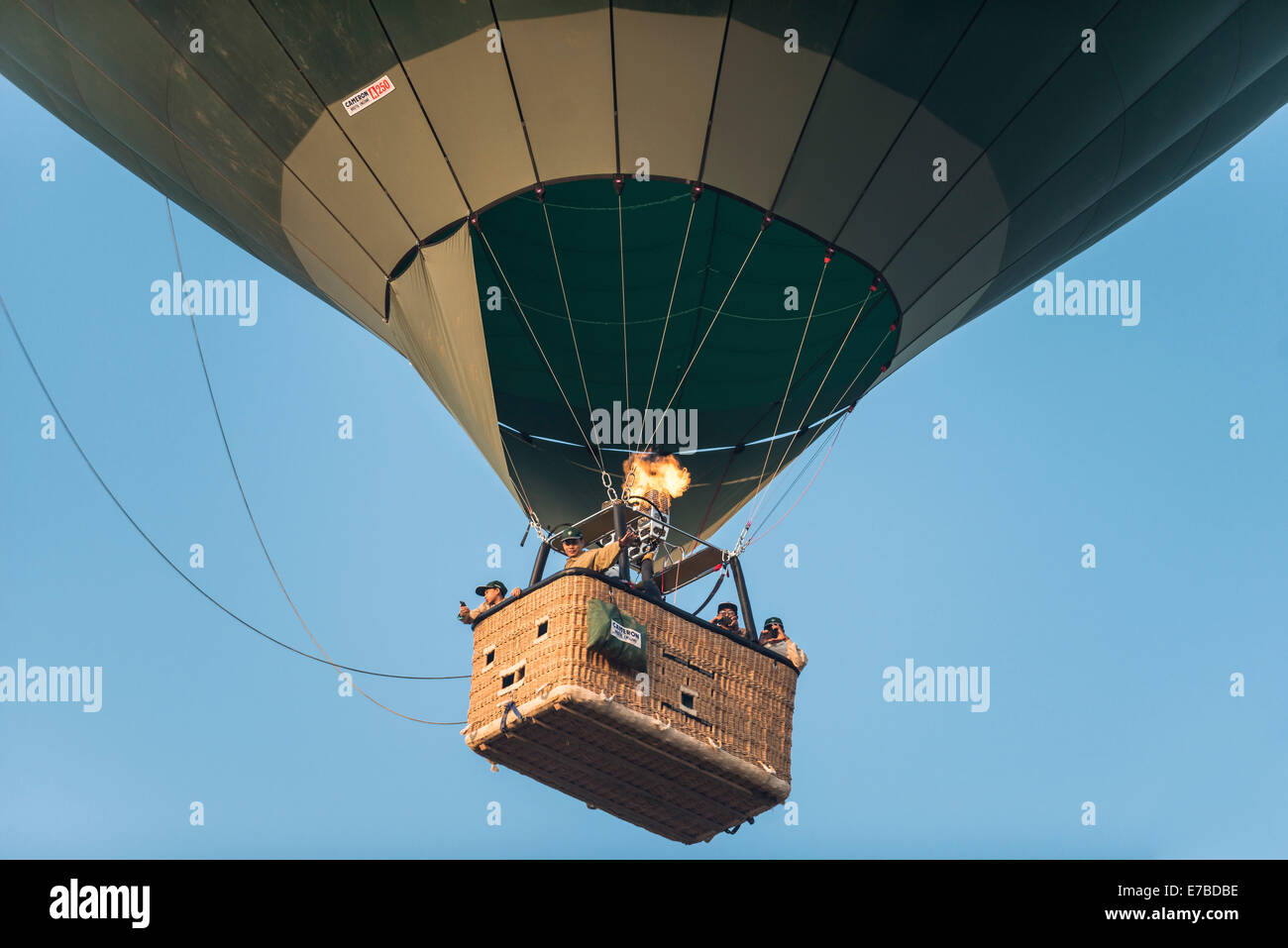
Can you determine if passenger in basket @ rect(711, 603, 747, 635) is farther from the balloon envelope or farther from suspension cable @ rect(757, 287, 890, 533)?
suspension cable @ rect(757, 287, 890, 533)

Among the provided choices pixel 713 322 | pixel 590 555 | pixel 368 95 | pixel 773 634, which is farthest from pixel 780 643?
pixel 368 95

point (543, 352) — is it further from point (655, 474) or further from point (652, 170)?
point (652, 170)

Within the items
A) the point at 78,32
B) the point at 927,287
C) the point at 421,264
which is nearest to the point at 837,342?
the point at 927,287

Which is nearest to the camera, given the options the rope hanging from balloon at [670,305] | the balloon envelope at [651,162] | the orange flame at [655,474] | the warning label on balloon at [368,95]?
the balloon envelope at [651,162]

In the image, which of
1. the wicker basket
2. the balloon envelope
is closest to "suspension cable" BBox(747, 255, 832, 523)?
the balloon envelope

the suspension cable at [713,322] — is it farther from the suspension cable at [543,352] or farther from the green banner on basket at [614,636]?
the green banner on basket at [614,636]

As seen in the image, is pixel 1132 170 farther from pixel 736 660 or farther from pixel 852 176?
pixel 736 660

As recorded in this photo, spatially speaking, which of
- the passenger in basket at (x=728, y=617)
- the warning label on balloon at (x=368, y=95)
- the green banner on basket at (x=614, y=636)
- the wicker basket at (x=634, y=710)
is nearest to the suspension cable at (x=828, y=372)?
the passenger in basket at (x=728, y=617)
